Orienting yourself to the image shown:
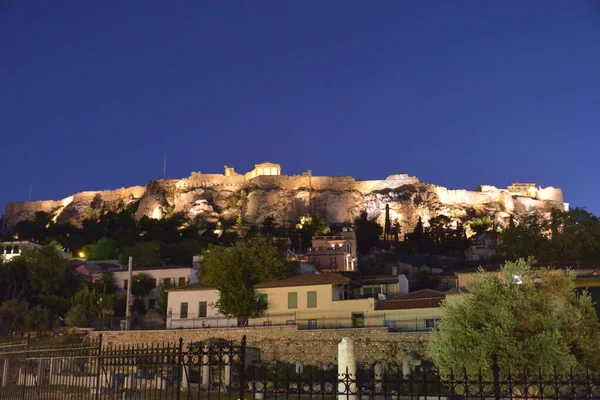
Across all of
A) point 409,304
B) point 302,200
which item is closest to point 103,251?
point 302,200

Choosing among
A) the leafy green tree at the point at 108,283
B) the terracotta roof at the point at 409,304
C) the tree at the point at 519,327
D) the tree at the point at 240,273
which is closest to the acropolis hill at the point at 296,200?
the leafy green tree at the point at 108,283

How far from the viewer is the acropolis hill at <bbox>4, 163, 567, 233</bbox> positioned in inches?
4710

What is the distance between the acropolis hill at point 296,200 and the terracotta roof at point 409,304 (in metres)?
81.2

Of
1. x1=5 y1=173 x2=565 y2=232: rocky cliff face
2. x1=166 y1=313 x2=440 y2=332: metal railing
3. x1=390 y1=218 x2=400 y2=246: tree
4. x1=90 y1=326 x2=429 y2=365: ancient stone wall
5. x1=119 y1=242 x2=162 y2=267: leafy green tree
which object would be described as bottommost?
x1=90 y1=326 x2=429 y2=365: ancient stone wall

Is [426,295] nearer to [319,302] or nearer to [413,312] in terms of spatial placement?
[413,312]

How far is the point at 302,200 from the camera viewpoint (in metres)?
123

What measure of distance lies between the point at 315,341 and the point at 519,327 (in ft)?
49.1

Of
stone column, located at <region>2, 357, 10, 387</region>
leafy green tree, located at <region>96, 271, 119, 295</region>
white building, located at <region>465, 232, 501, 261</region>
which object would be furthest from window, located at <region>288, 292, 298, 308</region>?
white building, located at <region>465, 232, 501, 261</region>

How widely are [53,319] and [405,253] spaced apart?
168 ft

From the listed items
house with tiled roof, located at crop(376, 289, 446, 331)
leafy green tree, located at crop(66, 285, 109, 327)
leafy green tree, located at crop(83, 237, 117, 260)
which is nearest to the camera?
house with tiled roof, located at crop(376, 289, 446, 331)

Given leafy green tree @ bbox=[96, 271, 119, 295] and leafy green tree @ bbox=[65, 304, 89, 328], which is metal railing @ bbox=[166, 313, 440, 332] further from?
leafy green tree @ bbox=[96, 271, 119, 295]

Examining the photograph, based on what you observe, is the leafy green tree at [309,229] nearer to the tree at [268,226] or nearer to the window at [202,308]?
the tree at [268,226]

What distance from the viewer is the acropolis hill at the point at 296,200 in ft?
392

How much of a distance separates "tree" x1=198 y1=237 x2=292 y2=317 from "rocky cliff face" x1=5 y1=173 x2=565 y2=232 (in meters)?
72.1
